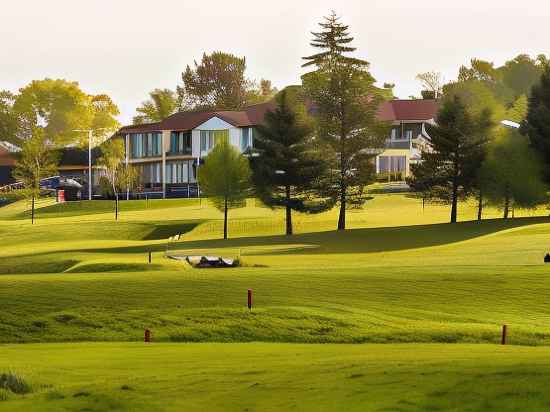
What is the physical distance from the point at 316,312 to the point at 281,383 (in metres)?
15.1

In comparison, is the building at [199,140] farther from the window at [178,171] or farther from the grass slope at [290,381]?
the grass slope at [290,381]

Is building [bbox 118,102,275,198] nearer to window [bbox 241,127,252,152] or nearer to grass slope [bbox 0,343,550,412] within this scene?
window [bbox 241,127,252,152]

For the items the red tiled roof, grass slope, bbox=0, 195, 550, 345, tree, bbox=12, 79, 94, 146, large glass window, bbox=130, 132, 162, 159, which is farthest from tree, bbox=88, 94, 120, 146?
grass slope, bbox=0, 195, 550, 345

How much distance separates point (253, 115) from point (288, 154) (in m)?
47.3

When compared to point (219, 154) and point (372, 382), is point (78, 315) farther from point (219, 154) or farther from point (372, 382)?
point (219, 154)

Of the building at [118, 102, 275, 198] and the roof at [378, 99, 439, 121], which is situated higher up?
the roof at [378, 99, 439, 121]

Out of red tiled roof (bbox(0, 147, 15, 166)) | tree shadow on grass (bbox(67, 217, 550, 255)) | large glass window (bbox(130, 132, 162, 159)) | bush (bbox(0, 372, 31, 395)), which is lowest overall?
tree shadow on grass (bbox(67, 217, 550, 255))

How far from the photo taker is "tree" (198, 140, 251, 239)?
8044 centimetres

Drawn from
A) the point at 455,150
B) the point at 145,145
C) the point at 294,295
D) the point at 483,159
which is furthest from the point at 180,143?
the point at 294,295

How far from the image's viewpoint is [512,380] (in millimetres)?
17688

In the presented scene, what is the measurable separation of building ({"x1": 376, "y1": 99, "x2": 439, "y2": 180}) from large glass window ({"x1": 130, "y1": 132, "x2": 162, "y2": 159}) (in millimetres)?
24741

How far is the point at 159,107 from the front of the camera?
18962cm

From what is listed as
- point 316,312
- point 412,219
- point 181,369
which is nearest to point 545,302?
point 316,312

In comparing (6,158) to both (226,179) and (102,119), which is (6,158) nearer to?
(102,119)
